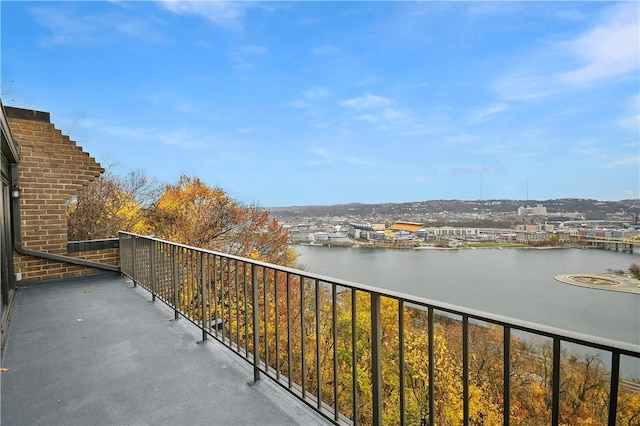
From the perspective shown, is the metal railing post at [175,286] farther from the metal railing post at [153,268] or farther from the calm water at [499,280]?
the calm water at [499,280]

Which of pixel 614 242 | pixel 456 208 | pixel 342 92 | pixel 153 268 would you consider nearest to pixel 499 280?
pixel 456 208

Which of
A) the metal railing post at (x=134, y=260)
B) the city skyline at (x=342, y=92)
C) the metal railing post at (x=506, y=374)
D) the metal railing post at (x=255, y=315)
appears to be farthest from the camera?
the city skyline at (x=342, y=92)

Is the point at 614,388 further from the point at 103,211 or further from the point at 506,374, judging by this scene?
the point at 103,211

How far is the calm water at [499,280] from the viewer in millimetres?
29922

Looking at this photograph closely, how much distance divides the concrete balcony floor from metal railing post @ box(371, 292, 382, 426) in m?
0.46

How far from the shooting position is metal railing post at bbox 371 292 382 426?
1.58m

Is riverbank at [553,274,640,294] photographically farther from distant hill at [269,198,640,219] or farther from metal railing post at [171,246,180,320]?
metal railing post at [171,246,180,320]

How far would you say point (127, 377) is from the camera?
2.44 metres

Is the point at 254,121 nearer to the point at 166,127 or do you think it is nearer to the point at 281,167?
the point at 281,167

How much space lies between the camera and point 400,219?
27.0 m

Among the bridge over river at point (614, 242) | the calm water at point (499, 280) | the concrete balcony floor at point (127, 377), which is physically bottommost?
the calm water at point (499, 280)

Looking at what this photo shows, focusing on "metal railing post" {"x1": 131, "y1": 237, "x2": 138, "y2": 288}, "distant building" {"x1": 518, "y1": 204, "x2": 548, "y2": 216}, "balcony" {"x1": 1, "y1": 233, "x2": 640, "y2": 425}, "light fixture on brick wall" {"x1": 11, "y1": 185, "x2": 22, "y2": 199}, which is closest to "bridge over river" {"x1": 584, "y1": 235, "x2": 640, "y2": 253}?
"distant building" {"x1": 518, "y1": 204, "x2": 548, "y2": 216}

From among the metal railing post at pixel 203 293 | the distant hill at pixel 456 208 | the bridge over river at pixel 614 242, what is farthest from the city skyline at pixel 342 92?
the metal railing post at pixel 203 293

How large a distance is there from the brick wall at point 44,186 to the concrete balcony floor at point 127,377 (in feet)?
6.14
